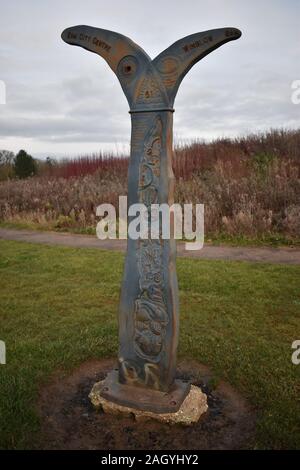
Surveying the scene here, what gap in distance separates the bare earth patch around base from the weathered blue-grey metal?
174 millimetres

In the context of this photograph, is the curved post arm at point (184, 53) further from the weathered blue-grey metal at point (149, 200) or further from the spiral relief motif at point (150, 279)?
the spiral relief motif at point (150, 279)

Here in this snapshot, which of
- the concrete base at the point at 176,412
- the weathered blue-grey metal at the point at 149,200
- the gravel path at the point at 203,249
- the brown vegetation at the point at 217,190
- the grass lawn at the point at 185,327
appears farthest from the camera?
the brown vegetation at the point at 217,190

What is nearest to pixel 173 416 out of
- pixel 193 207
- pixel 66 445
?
pixel 66 445

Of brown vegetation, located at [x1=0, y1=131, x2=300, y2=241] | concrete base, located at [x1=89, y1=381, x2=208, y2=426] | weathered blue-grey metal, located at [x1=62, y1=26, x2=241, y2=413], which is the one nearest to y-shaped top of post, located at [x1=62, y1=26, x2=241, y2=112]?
weathered blue-grey metal, located at [x1=62, y1=26, x2=241, y2=413]

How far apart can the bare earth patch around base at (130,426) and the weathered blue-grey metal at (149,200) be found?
0.17 meters

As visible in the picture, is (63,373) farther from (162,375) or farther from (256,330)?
(256,330)

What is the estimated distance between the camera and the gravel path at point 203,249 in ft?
25.7

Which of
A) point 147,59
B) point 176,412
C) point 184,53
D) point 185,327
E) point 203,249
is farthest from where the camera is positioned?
point 203,249

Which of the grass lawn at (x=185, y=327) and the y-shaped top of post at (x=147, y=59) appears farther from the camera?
the grass lawn at (x=185, y=327)

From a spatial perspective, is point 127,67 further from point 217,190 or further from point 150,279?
point 217,190

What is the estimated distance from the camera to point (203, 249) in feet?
28.4

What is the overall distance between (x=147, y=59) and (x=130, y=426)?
8.55ft

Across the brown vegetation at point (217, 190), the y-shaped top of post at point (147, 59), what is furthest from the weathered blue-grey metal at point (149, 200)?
the brown vegetation at point (217, 190)

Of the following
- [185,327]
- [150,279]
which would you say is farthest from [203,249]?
[150,279]
